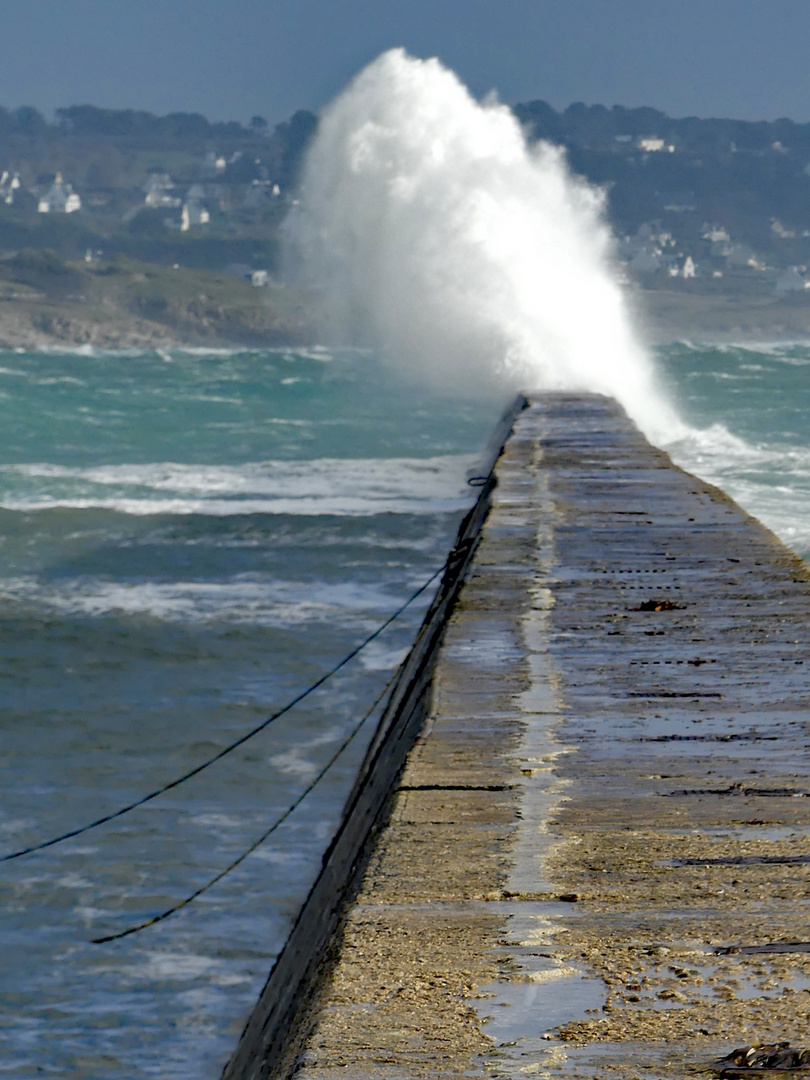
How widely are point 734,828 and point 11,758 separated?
17.1ft

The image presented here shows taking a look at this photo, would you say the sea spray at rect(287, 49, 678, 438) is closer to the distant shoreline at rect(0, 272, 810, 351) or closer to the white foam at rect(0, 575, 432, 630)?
the white foam at rect(0, 575, 432, 630)

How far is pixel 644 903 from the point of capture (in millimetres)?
2434

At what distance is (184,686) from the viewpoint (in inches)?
341

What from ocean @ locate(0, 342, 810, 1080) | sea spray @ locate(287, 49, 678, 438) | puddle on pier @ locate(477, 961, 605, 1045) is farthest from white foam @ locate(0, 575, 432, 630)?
sea spray @ locate(287, 49, 678, 438)

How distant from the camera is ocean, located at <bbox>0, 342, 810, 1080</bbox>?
4844mm

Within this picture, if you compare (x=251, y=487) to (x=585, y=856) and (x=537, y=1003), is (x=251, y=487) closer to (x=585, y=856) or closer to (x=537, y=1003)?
(x=585, y=856)

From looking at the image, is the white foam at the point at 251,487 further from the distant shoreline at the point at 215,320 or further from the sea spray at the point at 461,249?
the distant shoreline at the point at 215,320

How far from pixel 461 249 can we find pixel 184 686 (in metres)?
25.4

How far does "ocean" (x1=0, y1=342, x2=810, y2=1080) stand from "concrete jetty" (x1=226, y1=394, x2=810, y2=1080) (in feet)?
4.12

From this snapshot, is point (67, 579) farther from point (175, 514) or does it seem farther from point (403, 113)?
point (403, 113)

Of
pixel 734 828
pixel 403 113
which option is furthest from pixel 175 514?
pixel 403 113

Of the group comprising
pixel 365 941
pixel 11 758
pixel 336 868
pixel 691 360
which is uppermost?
pixel 691 360

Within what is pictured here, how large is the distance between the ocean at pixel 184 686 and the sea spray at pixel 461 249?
567 centimetres

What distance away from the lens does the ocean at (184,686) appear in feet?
15.9
